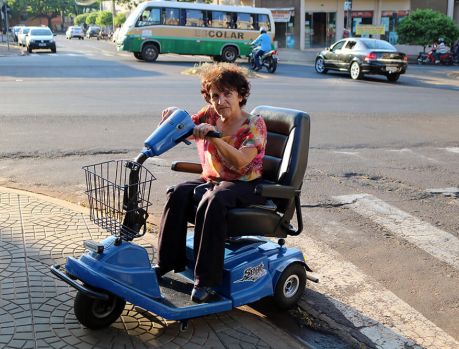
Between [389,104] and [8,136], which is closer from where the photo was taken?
[8,136]

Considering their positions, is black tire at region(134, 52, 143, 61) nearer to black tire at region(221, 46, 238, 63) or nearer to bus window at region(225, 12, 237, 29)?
black tire at region(221, 46, 238, 63)

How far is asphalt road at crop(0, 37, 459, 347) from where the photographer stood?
4.34 m

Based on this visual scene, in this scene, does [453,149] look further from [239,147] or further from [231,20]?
[231,20]

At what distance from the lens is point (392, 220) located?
596cm

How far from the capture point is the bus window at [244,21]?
28922mm

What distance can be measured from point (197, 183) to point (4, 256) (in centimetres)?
169

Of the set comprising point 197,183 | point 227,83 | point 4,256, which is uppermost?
point 227,83

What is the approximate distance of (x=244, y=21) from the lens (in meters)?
29.2

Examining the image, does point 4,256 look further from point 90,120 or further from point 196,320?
point 90,120

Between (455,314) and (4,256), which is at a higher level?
(4,256)

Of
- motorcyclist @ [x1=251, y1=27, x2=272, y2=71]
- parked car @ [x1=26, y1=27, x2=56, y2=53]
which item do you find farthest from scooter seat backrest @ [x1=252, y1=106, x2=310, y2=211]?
parked car @ [x1=26, y1=27, x2=56, y2=53]

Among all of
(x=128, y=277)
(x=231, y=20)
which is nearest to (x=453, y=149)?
(x=128, y=277)

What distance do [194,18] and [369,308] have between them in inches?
1006

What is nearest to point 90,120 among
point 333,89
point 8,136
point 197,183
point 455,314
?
point 8,136
